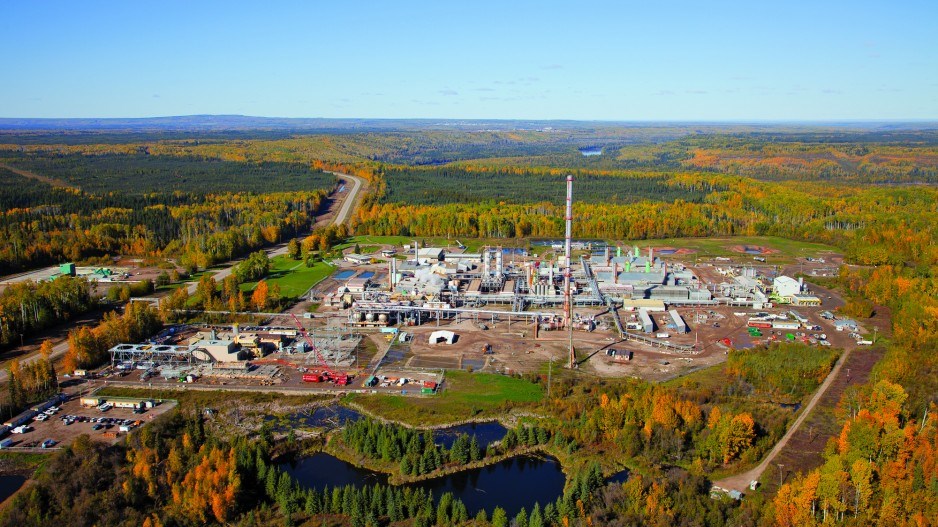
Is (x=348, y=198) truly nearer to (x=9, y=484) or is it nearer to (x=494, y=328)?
(x=494, y=328)

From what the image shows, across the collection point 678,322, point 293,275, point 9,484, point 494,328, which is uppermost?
point 293,275

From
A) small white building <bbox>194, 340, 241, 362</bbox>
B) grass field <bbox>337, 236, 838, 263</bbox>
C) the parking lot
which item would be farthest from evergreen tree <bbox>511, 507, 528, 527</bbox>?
grass field <bbox>337, 236, 838, 263</bbox>

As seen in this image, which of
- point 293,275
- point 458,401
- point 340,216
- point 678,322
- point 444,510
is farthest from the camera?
point 340,216

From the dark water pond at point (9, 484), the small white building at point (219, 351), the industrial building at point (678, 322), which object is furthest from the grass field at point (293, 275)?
the industrial building at point (678, 322)

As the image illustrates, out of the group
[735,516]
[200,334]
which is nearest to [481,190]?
A: [200,334]

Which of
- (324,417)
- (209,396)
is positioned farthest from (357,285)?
(324,417)

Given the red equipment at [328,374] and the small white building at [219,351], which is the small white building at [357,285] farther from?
the small white building at [219,351]
